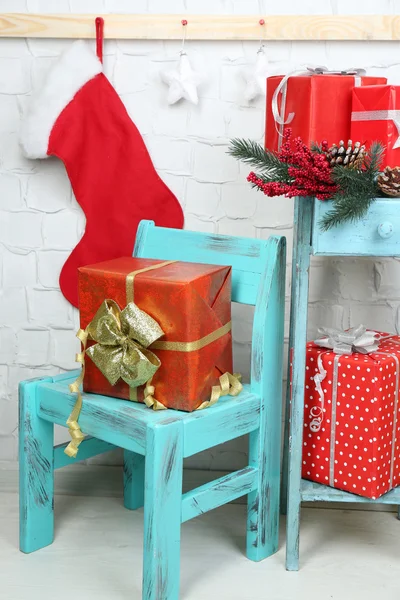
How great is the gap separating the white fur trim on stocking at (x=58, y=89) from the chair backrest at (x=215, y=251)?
1.11 feet

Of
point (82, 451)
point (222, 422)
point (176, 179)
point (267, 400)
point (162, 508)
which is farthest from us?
point (176, 179)

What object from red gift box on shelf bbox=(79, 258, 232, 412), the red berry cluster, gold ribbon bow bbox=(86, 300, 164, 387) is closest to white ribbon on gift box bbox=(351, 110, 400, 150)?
the red berry cluster

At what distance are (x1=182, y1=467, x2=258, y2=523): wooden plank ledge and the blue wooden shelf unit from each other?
88 millimetres

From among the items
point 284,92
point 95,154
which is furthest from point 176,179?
point 284,92

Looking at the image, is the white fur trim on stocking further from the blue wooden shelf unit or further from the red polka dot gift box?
the red polka dot gift box

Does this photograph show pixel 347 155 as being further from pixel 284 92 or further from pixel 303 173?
pixel 284 92

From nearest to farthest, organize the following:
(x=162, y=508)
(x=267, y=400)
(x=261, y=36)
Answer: (x=162, y=508), (x=267, y=400), (x=261, y=36)

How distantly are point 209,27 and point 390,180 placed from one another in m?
0.71

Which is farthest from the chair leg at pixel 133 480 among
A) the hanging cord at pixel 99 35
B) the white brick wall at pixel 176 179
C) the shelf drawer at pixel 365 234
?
the hanging cord at pixel 99 35

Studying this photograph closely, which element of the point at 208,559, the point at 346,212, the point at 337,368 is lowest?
the point at 208,559

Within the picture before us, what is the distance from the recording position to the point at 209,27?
1866 millimetres

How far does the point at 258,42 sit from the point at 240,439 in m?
1.02

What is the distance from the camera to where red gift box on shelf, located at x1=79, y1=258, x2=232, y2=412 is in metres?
1.45

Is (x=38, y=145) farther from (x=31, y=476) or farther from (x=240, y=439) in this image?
(x=240, y=439)
